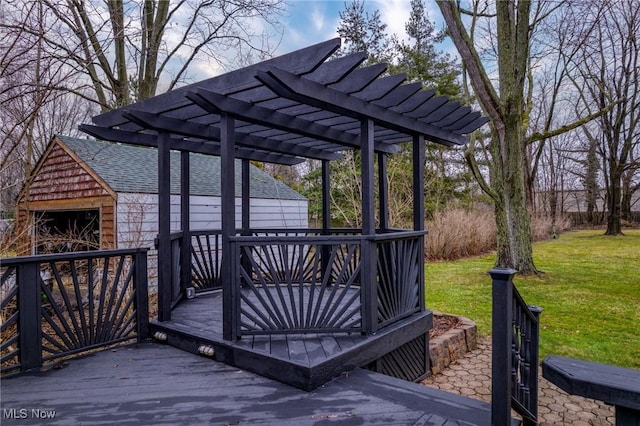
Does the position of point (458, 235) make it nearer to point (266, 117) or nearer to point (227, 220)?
point (266, 117)

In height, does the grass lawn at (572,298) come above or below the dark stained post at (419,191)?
below

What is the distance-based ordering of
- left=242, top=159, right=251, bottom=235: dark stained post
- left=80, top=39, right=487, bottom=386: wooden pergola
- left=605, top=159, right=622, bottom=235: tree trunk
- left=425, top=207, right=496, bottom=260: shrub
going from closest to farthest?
left=80, top=39, right=487, bottom=386: wooden pergola, left=242, top=159, right=251, bottom=235: dark stained post, left=425, top=207, right=496, bottom=260: shrub, left=605, top=159, right=622, bottom=235: tree trunk

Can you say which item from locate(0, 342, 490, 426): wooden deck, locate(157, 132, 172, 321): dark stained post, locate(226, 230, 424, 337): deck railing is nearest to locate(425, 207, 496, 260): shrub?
locate(226, 230, 424, 337): deck railing

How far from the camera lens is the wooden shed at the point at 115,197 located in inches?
301

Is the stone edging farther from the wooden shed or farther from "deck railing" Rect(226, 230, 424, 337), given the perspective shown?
the wooden shed

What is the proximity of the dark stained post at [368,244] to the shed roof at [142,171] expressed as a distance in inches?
236

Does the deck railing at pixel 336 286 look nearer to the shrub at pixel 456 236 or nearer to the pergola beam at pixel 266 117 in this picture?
the pergola beam at pixel 266 117

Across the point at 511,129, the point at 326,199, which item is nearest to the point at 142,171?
the point at 326,199

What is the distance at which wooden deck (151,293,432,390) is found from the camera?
2818mm

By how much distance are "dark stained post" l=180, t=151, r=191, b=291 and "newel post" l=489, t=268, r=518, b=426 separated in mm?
3704

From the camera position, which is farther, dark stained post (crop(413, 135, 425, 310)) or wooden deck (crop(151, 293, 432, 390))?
dark stained post (crop(413, 135, 425, 310))

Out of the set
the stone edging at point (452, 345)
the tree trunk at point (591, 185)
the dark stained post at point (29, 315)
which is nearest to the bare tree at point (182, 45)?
the dark stained post at point (29, 315)

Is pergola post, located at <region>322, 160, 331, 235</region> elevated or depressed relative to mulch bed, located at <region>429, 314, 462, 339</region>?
elevated

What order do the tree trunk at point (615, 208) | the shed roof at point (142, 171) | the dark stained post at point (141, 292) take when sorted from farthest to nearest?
the tree trunk at point (615, 208) < the shed roof at point (142, 171) < the dark stained post at point (141, 292)
